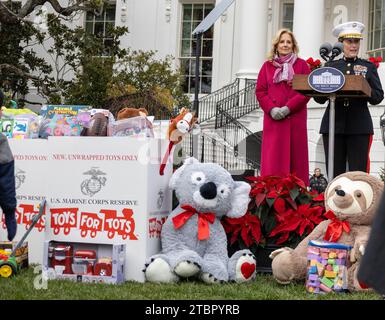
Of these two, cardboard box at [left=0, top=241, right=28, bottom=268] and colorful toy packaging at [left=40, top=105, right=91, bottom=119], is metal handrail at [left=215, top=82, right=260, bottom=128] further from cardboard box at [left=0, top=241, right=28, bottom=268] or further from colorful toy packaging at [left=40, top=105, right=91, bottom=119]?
cardboard box at [left=0, top=241, right=28, bottom=268]

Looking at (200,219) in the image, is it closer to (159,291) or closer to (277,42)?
(159,291)

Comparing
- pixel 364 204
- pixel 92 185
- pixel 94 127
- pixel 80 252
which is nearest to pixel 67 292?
pixel 80 252

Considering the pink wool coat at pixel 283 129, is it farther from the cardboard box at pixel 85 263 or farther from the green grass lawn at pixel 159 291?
the cardboard box at pixel 85 263

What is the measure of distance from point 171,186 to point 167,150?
0.32m

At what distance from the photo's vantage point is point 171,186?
18.0 ft

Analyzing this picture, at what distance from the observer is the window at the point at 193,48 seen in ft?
73.8

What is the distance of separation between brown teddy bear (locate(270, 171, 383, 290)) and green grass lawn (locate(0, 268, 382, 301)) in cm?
14

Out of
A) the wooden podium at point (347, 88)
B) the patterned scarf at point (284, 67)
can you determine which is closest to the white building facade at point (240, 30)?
the patterned scarf at point (284, 67)

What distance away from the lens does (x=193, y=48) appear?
22.8m

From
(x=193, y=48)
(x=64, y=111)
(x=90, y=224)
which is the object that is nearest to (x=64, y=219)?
(x=90, y=224)

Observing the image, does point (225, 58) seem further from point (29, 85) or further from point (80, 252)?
point (80, 252)

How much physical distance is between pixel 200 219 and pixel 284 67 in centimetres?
207

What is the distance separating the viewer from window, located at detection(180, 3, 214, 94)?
22.5 metres
